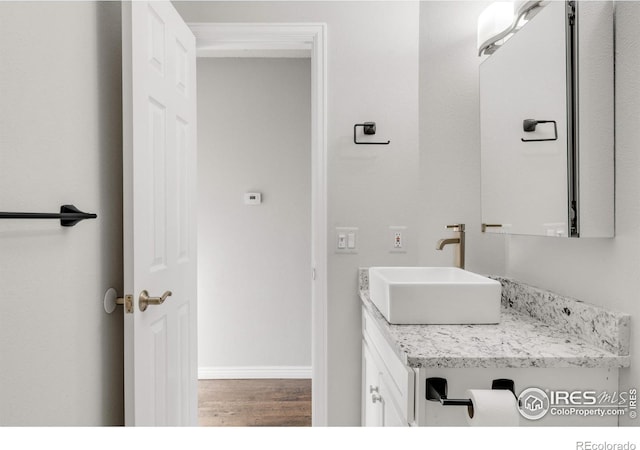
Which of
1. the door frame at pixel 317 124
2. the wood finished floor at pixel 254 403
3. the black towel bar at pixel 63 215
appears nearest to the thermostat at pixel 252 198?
the door frame at pixel 317 124

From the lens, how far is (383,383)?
1.24 m

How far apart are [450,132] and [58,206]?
139 cm

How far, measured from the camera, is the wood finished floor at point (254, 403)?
7.08 ft

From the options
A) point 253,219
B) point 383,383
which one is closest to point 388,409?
point 383,383

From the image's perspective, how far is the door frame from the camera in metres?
1.74

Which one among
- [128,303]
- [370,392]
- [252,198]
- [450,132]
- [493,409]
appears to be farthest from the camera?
[252,198]

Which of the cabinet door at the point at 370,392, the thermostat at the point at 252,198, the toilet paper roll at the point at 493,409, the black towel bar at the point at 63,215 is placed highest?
the thermostat at the point at 252,198

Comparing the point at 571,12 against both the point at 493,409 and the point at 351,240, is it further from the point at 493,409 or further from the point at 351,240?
the point at 351,240

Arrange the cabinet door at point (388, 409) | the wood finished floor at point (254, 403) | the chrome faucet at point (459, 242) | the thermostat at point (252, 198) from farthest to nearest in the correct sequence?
the thermostat at point (252, 198) → the wood finished floor at point (254, 403) → the chrome faucet at point (459, 242) → the cabinet door at point (388, 409)

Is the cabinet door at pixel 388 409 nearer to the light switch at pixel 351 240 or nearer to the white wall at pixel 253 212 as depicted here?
the light switch at pixel 351 240

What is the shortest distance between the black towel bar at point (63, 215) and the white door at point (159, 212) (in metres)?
0.15

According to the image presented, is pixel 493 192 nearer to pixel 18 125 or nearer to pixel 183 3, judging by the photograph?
pixel 18 125

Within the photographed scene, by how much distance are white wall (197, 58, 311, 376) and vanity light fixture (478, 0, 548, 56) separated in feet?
4.52
